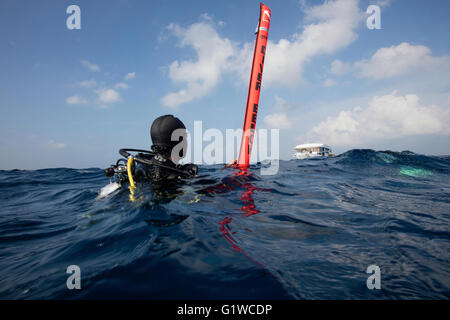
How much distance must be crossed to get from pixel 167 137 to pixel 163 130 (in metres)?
0.19

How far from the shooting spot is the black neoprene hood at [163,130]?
4.76m

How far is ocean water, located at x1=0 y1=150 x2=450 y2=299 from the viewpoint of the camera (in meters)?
1.55

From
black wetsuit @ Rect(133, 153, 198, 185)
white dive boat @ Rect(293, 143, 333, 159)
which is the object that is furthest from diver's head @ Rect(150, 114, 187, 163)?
white dive boat @ Rect(293, 143, 333, 159)

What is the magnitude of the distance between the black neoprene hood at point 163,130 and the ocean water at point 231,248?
1.20 meters

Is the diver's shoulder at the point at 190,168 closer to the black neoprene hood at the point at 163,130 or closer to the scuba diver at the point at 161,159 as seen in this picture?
the scuba diver at the point at 161,159

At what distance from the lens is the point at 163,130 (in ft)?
15.6

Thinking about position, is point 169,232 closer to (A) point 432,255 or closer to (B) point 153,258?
(B) point 153,258

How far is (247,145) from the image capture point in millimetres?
7465

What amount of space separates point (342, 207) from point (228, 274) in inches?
136

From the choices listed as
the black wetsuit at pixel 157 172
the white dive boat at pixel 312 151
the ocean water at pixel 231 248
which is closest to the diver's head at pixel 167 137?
the black wetsuit at pixel 157 172

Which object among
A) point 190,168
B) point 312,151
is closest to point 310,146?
point 312,151

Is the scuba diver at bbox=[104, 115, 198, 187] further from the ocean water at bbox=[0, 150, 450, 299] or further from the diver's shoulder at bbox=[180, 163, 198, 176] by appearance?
the ocean water at bbox=[0, 150, 450, 299]

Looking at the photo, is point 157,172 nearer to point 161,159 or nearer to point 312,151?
point 161,159
